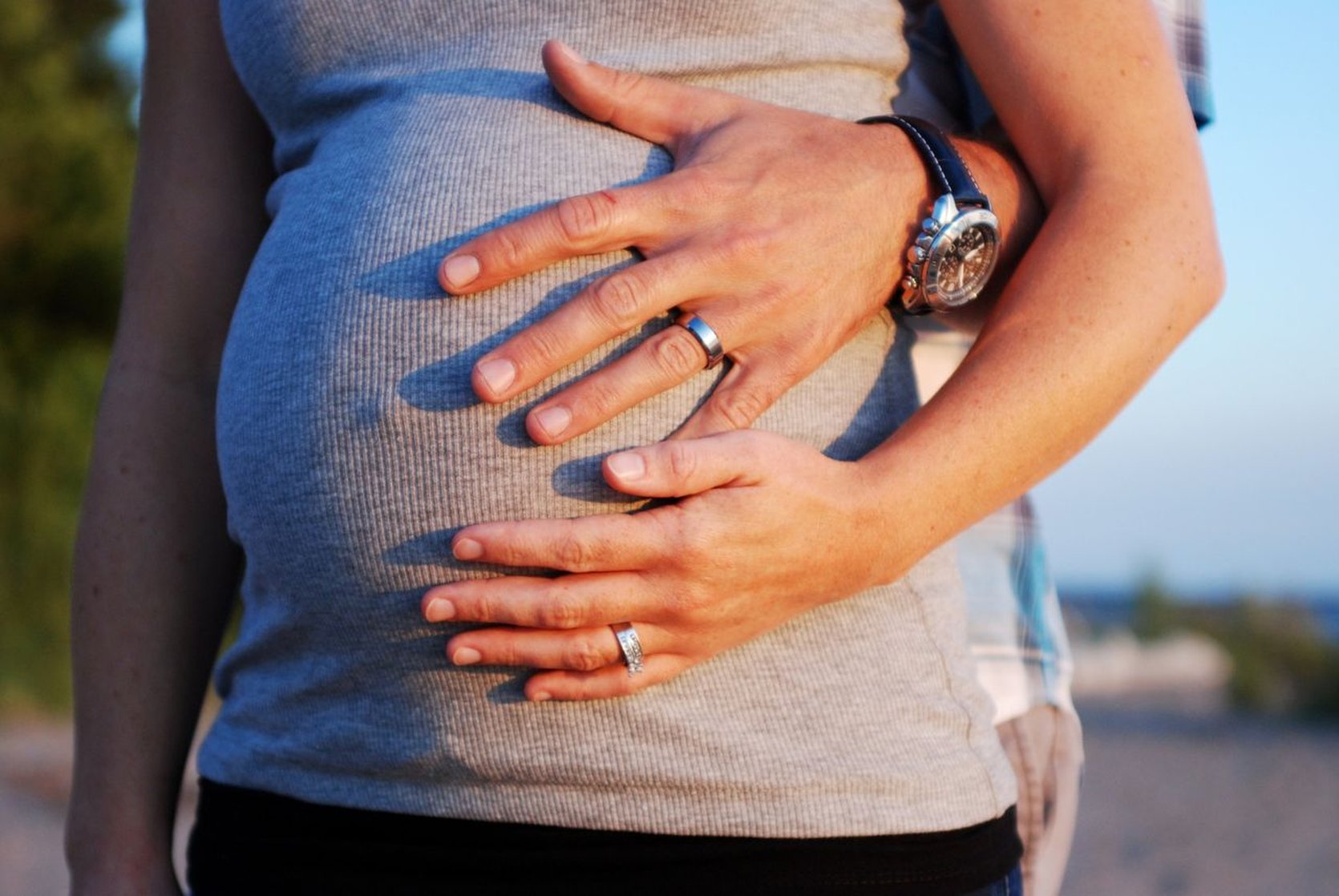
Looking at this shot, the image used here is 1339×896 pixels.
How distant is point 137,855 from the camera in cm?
134

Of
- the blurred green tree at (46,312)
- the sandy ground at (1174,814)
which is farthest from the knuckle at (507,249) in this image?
the blurred green tree at (46,312)

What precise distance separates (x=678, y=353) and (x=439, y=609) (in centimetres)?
29

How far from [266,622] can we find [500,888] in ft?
1.15

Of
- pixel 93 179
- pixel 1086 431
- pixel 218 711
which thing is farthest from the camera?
pixel 93 179

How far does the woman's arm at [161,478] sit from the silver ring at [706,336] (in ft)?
2.48

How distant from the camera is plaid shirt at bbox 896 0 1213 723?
126cm

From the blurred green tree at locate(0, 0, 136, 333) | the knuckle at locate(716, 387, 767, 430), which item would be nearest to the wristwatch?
the knuckle at locate(716, 387, 767, 430)

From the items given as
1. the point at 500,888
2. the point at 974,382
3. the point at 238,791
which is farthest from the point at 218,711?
the point at 974,382

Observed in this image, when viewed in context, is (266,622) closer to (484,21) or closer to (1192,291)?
(484,21)

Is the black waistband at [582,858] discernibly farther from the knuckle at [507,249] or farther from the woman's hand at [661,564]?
the knuckle at [507,249]

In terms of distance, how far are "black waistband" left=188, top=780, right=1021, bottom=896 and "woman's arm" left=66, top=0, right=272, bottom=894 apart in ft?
1.15

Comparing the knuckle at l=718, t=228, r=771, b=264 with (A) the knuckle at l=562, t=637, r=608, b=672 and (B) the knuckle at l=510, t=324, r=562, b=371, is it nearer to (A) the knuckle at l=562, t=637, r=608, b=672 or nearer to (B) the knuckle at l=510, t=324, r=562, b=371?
(B) the knuckle at l=510, t=324, r=562, b=371

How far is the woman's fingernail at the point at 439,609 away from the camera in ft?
3.16

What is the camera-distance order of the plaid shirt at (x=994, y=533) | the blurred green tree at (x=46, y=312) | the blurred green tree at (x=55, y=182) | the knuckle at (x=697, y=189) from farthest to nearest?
the blurred green tree at (x=55, y=182)
the blurred green tree at (x=46, y=312)
the plaid shirt at (x=994, y=533)
the knuckle at (x=697, y=189)
